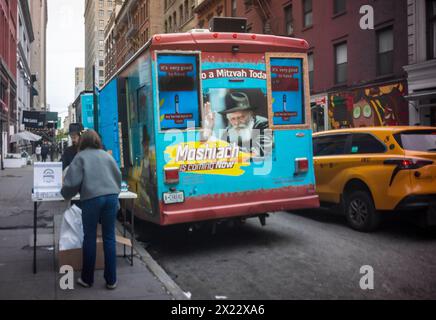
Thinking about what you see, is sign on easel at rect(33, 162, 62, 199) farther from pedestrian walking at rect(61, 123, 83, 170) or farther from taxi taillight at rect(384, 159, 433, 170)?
taxi taillight at rect(384, 159, 433, 170)

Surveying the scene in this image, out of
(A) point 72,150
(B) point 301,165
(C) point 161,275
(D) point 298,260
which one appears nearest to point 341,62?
(B) point 301,165

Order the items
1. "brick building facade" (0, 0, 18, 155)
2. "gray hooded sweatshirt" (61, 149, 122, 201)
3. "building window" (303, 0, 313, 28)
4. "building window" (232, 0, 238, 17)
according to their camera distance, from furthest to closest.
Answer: "building window" (232, 0, 238, 17), "brick building facade" (0, 0, 18, 155), "building window" (303, 0, 313, 28), "gray hooded sweatshirt" (61, 149, 122, 201)

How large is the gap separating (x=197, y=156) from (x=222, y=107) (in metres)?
0.84

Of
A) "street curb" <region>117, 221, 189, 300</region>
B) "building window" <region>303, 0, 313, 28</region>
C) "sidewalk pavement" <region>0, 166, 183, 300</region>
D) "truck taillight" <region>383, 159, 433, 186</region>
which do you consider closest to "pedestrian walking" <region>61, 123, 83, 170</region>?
"sidewalk pavement" <region>0, 166, 183, 300</region>

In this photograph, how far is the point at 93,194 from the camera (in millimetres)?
5160

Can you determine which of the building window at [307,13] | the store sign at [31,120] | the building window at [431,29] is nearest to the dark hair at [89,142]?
the building window at [431,29]

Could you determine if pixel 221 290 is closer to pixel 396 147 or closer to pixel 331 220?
pixel 396 147

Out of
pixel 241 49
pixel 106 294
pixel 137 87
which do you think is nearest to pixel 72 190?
pixel 106 294

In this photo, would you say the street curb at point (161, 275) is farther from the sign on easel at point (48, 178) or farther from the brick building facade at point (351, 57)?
the brick building facade at point (351, 57)

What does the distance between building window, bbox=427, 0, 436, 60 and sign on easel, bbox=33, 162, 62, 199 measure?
16415 mm

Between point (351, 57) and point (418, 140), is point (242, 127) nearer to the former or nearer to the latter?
point (418, 140)

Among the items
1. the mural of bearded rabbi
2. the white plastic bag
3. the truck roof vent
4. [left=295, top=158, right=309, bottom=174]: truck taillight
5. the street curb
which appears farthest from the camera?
[left=295, top=158, right=309, bottom=174]: truck taillight

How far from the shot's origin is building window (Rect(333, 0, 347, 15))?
23297mm

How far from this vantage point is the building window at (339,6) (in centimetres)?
2330
